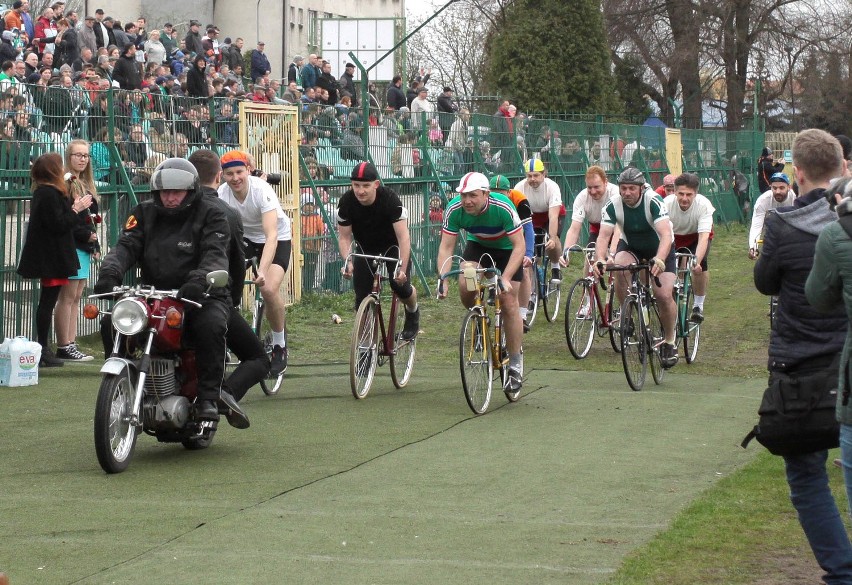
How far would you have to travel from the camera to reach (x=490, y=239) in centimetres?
1118

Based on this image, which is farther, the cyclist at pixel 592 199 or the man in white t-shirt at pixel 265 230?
the cyclist at pixel 592 199

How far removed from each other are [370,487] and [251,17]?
2381 inches

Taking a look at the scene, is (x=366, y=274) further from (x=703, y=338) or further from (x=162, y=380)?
(x=703, y=338)

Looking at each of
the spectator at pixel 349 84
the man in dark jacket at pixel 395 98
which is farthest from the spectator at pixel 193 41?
the man in dark jacket at pixel 395 98

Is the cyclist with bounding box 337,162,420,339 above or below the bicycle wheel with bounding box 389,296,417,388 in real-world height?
above

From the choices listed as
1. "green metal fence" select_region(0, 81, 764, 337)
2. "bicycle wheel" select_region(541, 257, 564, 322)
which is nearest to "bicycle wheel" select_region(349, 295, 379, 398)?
"green metal fence" select_region(0, 81, 764, 337)

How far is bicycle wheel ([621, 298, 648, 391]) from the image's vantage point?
11773 millimetres

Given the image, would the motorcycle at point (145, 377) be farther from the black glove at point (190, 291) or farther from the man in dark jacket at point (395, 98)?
the man in dark jacket at point (395, 98)

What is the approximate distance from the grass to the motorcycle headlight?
311cm

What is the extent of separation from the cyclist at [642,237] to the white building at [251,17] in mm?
46102

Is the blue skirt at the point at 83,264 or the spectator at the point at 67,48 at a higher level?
the spectator at the point at 67,48

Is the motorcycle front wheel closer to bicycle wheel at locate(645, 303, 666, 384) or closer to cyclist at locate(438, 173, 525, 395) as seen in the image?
cyclist at locate(438, 173, 525, 395)

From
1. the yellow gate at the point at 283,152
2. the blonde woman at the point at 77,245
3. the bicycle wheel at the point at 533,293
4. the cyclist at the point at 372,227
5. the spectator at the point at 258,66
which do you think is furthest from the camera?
the spectator at the point at 258,66

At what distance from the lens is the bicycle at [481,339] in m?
10.4
